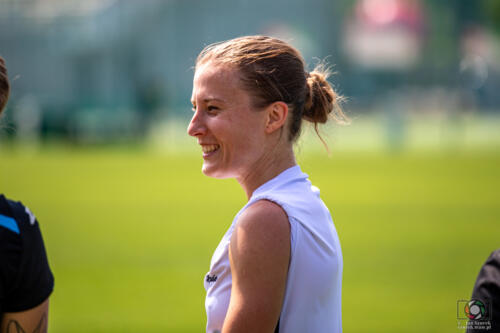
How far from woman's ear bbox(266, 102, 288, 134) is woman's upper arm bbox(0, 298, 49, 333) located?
1028mm

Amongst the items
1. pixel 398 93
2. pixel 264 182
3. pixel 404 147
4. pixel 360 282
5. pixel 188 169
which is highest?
pixel 264 182

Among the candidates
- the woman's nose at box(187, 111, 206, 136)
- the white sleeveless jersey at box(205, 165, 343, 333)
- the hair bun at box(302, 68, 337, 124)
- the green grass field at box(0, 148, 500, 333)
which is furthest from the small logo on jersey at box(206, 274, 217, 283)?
the hair bun at box(302, 68, 337, 124)

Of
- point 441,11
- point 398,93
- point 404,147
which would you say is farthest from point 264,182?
point 441,11

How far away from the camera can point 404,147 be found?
32.2m

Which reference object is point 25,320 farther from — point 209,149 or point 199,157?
point 199,157

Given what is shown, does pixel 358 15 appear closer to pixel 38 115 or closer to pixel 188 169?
pixel 38 115

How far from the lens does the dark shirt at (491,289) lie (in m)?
2.02

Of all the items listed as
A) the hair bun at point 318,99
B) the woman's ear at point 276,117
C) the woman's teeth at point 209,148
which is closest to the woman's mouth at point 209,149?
the woman's teeth at point 209,148

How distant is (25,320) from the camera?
240 centimetres

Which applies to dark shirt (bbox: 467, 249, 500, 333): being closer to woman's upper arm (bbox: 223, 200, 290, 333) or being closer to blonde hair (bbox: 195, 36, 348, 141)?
woman's upper arm (bbox: 223, 200, 290, 333)

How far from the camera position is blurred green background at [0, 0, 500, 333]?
27.9ft

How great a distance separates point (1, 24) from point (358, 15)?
104 ft

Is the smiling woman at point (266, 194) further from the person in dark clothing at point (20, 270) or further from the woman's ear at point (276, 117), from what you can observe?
the person in dark clothing at point (20, 270)

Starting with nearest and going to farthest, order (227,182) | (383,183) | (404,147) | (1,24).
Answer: (383,183)
(227,182)
(404,147)
(1,24)
